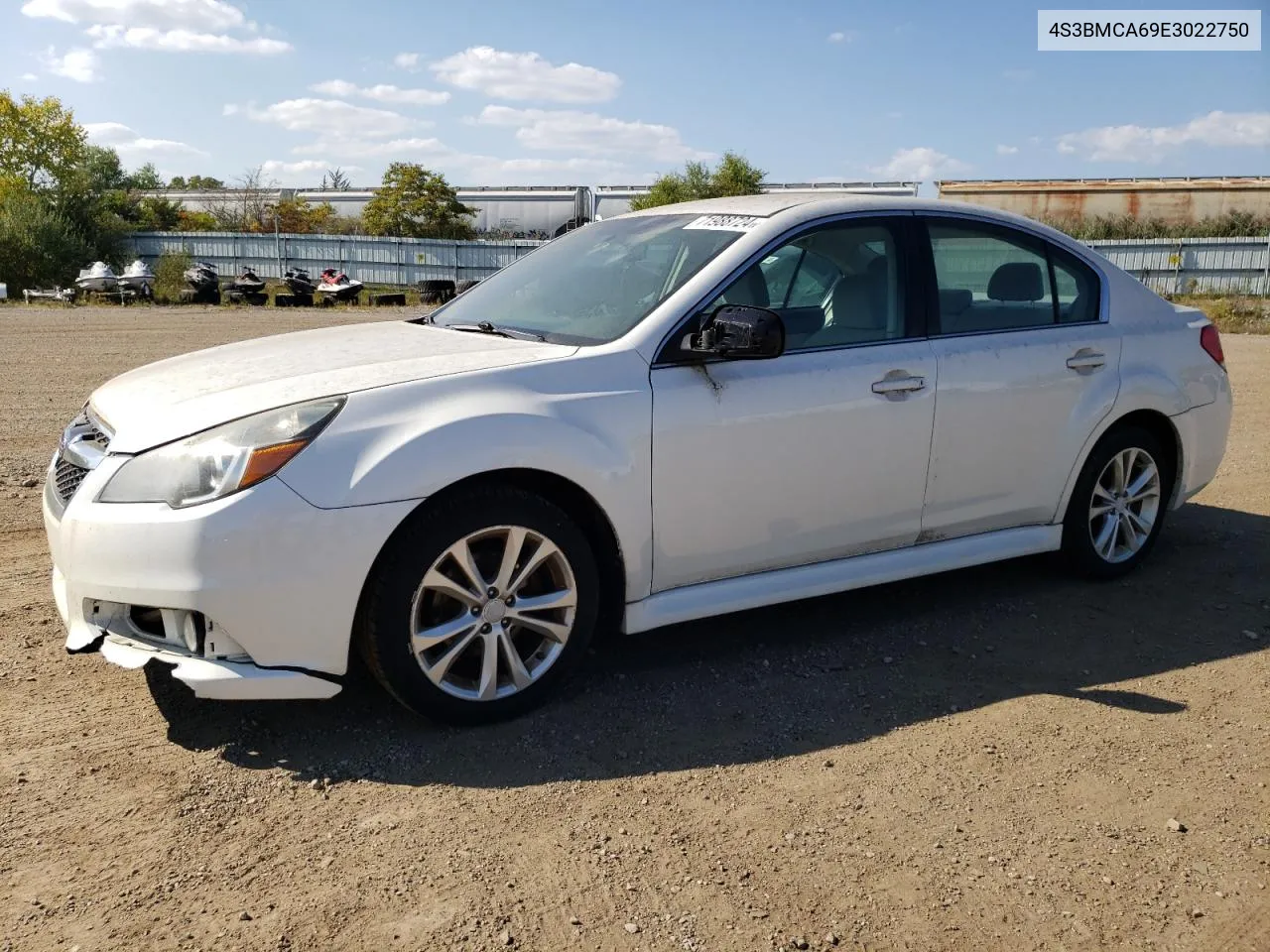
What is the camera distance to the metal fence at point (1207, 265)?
37344mm

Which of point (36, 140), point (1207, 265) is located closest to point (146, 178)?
point (36, 140)

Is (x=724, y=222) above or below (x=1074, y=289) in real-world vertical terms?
above

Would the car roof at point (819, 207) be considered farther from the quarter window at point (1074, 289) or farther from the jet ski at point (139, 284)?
the jet ski at point (139, 284)

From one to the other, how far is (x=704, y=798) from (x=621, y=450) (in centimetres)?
117

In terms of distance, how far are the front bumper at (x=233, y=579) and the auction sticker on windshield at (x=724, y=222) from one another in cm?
179

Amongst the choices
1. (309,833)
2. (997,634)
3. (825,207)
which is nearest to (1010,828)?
(997,634)

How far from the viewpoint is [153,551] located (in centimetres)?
326

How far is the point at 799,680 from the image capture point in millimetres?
4211

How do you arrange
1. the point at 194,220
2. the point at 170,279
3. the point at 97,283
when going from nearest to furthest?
the point at 97,283 → the point at 170,279 → the point at 194,220

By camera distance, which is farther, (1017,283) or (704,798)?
(1017,283)

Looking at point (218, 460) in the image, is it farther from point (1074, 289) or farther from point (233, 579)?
point (1074, 289)

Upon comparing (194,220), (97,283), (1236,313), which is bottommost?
(1236,313)

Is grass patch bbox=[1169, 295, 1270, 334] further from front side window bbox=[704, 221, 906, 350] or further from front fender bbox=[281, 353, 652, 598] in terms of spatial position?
front fender bbox=[281, 353, 652, 598]

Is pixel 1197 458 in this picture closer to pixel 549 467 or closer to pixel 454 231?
pixel 549 467
